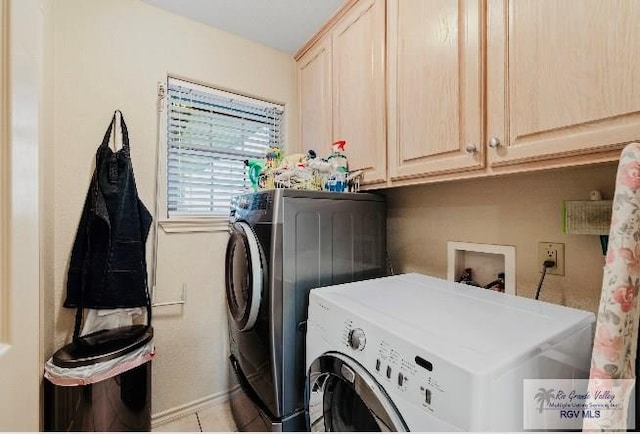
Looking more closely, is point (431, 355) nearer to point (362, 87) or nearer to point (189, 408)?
point (362, 87)

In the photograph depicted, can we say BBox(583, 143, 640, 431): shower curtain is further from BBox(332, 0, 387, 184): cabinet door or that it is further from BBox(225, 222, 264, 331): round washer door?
BBox(225, 222, 264, 331): round washer door

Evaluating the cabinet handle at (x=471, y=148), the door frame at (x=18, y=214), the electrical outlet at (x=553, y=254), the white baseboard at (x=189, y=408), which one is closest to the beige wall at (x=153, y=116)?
the white baseboard at (x=189, y=408)

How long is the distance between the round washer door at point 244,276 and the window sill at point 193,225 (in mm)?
344

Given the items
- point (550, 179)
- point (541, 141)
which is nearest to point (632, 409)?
point (541, 141)

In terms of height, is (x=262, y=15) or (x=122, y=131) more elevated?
(x=262, y=15)

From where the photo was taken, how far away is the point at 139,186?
64.4 inches

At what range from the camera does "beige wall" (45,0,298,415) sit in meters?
1.45

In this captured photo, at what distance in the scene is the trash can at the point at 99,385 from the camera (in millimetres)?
1218

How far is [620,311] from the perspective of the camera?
0.51 metres

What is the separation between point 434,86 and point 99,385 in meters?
1.89

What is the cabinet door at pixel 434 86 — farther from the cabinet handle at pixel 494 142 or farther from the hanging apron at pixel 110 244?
the hanging apron at pixel 110 244

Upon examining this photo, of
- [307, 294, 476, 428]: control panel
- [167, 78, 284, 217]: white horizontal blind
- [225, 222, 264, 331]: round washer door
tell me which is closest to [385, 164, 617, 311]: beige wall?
[307, 294, 476, 428]: control panel

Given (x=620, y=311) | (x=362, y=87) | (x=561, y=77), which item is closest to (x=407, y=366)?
(x=620, y=311)

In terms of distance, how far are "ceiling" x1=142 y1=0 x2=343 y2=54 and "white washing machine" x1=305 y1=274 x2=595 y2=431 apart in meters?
1.63
